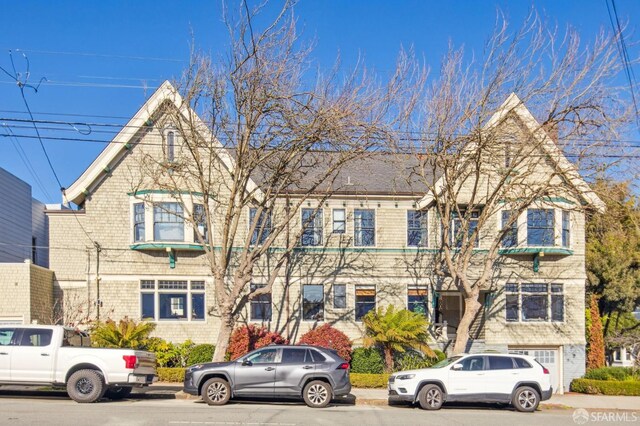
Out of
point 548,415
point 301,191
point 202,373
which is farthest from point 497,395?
point 301,191

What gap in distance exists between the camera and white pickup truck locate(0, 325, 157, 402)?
16281 mm

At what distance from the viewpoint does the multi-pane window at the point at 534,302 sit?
26.6 metres

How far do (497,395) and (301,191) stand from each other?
434 inches

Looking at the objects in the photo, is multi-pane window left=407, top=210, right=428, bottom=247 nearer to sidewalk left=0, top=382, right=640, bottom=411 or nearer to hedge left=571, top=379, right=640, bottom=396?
sidewalk left=0, top=382, right=640, bottom=411

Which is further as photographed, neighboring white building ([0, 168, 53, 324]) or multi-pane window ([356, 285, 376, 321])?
multi-pane window ([356, 285, 376, 321])

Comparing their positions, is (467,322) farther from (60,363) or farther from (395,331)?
(60,363)

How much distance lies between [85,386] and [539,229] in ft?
57.2

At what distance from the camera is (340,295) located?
26422mm

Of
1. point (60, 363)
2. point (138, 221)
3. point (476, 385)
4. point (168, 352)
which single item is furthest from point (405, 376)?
point (138, 221)

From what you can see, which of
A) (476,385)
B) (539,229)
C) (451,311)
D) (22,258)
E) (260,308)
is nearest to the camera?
(476,385)

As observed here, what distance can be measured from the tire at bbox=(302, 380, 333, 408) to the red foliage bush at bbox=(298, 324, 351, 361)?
7.10 m

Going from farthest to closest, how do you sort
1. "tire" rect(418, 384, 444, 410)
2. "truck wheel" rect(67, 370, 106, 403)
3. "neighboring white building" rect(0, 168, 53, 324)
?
"neighboring white building" rect(0, 168, 53, 324) → "tire" rect(418, 384, 444, 410) → "truck wheel" rect(67, 370, 106, 403)

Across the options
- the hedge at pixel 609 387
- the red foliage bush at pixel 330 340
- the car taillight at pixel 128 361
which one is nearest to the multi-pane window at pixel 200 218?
the red foliage bush at pixel 330 340

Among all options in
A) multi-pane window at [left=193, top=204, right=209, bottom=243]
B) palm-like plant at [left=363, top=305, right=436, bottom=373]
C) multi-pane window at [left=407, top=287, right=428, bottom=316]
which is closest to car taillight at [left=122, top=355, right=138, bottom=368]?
multi-pane window at [left=193, top=204, right=209, bottom=243]
